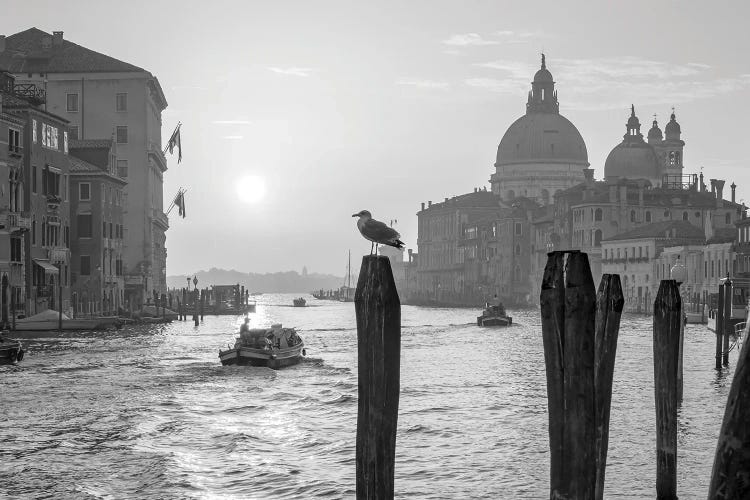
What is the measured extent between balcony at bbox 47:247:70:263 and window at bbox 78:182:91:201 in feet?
18.8

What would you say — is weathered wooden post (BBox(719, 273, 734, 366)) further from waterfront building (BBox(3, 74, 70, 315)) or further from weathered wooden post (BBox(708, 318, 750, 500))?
weathered wooden post (BBox(708, 318, 750, 500))

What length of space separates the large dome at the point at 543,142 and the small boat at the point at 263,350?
386 feet

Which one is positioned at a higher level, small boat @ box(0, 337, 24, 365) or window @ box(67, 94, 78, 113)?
window @ box(67, 94, 78, 113)

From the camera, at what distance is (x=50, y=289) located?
51938mm

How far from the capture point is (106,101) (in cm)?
7731

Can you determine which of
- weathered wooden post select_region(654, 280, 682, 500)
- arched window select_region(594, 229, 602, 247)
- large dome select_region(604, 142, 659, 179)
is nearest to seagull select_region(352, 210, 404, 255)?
weathered wooden post select_region(654, 280, 682, 500)

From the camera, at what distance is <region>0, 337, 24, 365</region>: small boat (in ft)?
105

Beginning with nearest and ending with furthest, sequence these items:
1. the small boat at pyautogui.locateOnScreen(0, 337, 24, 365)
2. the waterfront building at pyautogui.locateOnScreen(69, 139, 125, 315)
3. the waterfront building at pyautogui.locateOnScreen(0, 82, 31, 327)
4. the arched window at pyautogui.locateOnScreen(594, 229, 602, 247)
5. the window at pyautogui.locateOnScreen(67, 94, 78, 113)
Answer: the small boat at pyautogui.locateOnScreen(0, 337, 24, 365) < the waterfront building at pyautogui.locateOnScreen(0, 82, 31, 327) < the waterfront building at pyautogui.locateOnScreen(69, 139, 125, 315) < the window at pyautogui.locateOnScreen(67, 94, 78, 113) < the arched window at pyautogui.locateOnScreen(594, 229, 602, 247)

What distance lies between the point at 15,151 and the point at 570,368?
142 feet

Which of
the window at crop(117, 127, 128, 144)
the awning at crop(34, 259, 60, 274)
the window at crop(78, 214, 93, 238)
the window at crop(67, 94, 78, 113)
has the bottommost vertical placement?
the awning at crop(34, 259, 60, 274)

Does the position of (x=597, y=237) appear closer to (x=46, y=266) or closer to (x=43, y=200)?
(x=43, y=200)

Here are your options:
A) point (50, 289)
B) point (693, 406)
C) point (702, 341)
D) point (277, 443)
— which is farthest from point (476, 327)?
point (277, 443)

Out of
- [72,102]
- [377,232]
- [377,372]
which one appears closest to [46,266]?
[72,102]

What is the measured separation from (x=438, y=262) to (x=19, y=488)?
485ft
